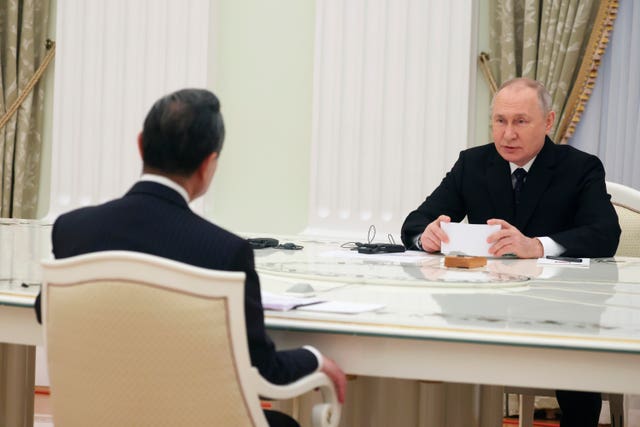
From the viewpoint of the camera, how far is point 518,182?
3441 mm

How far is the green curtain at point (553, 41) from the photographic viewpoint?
4395 millimetres

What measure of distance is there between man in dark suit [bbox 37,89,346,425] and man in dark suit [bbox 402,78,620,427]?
5.15 feet

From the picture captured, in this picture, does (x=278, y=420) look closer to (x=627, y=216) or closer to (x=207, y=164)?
(x=207, y=164)

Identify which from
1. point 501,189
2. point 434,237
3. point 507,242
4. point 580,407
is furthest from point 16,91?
point 580,407

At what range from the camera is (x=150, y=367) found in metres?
1.46

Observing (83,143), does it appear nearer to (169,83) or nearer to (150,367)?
(169,83)

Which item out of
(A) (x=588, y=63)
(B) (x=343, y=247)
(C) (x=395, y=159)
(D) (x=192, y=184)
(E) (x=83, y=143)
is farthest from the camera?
(E) (x=83, y=143)

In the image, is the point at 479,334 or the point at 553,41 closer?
the point at 479,334

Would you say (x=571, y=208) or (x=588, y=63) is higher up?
(x=588, y=63)

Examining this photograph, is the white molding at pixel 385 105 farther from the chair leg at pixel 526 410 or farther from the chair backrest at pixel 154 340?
the chair backrest at pixel 154 340

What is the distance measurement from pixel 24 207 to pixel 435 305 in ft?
12.9

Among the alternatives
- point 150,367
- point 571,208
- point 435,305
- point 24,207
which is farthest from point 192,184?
point 24,207

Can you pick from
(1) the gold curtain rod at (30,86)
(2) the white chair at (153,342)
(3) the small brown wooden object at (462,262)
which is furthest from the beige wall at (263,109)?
(2) the white chair at (153,342)

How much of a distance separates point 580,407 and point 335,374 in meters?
1.59
